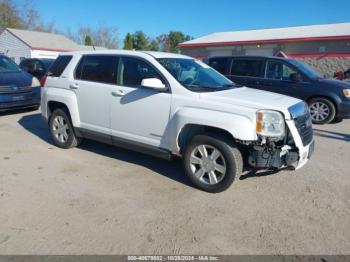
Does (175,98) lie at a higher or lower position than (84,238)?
higher

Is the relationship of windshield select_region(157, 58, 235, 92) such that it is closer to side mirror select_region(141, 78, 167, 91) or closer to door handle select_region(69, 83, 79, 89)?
side mirror select_region(141, 78, 167, 91)

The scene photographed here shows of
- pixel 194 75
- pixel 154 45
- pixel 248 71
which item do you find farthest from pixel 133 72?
pixel 154 45

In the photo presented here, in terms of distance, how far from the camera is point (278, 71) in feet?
27.9

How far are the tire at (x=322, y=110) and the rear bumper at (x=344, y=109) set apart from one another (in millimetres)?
144

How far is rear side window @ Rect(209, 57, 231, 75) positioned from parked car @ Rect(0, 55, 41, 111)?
5.54 m

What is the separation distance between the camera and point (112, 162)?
5.11 metres

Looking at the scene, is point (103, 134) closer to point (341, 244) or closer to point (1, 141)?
point (1, 141)

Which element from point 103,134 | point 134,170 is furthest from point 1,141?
point 134,170

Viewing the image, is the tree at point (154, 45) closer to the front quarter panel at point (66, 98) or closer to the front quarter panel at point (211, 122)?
the front quarter panel at point (66, 98)

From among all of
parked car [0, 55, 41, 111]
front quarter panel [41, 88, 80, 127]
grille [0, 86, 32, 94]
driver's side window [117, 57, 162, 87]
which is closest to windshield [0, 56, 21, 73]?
parked car [0, 55, 41, 111]

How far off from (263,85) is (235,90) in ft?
14.4

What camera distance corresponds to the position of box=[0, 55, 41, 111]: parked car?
27.1 feet

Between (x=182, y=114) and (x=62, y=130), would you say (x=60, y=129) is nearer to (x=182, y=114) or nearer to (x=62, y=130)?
(x=62, y=130)

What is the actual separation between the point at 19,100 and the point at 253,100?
7.23m
